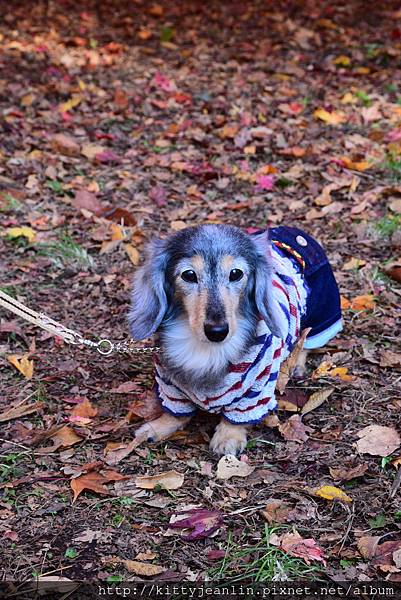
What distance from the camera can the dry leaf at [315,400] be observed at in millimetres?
3398

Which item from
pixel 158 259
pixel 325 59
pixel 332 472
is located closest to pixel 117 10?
pixel 325 59

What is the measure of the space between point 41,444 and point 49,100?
4.42 metres

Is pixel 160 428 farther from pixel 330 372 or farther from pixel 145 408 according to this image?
pixel 330 372

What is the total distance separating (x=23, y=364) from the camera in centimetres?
362

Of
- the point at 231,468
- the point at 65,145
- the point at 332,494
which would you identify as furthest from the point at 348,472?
the point at 65,145

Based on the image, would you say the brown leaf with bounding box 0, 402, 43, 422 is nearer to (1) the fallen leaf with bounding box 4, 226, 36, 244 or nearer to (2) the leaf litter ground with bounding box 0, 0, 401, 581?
(2) the leaf litter ground with bounding box 0, 0, 401, 581

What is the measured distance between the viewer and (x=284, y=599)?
7.82 feet

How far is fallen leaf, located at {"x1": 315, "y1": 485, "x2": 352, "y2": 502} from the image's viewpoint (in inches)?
111

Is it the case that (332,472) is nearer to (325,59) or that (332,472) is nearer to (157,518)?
(157,518)

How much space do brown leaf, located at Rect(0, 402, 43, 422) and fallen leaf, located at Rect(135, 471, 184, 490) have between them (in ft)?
2.21

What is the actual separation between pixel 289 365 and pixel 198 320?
85 centimetres

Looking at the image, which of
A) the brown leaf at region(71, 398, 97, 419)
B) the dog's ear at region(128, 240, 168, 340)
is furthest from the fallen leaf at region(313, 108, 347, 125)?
the brown leaf at region(71, 398, 97, 419)

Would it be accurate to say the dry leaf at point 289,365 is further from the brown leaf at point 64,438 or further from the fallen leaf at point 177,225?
the fallen leaf at point 177,225

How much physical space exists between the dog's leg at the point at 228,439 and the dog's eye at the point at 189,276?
64 cm
